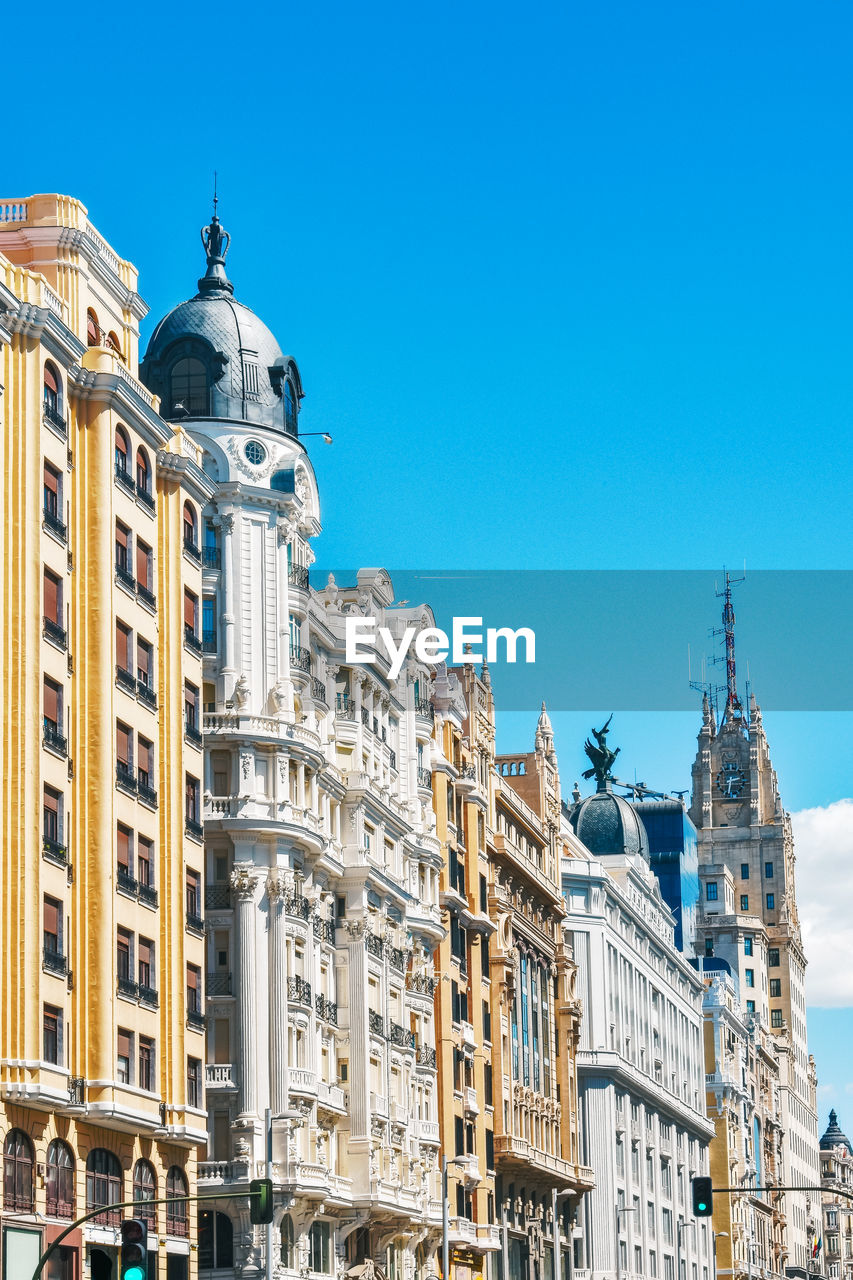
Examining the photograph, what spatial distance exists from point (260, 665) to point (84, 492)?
723 inches

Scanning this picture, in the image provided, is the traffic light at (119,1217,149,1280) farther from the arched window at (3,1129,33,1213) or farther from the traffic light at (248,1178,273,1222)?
the arched window at (3,1129,33,1213)

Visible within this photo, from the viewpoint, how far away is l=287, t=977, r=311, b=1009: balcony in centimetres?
8050

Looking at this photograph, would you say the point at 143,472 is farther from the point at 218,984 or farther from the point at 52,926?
the point at 218,984

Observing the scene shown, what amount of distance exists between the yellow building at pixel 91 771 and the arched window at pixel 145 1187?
0.33 ft

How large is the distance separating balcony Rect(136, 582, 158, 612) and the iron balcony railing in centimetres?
1669

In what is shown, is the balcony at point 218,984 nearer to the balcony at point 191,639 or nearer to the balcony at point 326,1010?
the balcony at point 326,1010

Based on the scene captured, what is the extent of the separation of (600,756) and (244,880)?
8676 cm

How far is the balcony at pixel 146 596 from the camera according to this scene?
70.2 meters

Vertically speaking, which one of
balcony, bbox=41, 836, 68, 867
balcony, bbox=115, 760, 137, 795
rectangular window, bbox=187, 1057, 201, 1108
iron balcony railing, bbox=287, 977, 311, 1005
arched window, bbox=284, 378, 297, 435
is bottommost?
rectangular window, bbox=187, 1057, 201, 1108

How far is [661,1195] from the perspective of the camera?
157 metres

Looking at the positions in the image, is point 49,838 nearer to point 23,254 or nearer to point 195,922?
point 195,922

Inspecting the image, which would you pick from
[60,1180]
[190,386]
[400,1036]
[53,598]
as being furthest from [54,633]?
[400,1036]

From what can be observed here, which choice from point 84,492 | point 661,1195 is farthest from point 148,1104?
point 661,1195

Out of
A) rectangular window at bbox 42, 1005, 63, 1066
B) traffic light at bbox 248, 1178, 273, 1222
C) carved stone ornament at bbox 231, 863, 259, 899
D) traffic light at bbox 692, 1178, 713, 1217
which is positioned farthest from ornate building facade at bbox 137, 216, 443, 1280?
traffic light at bbox 248, 1178, 273, 1222
